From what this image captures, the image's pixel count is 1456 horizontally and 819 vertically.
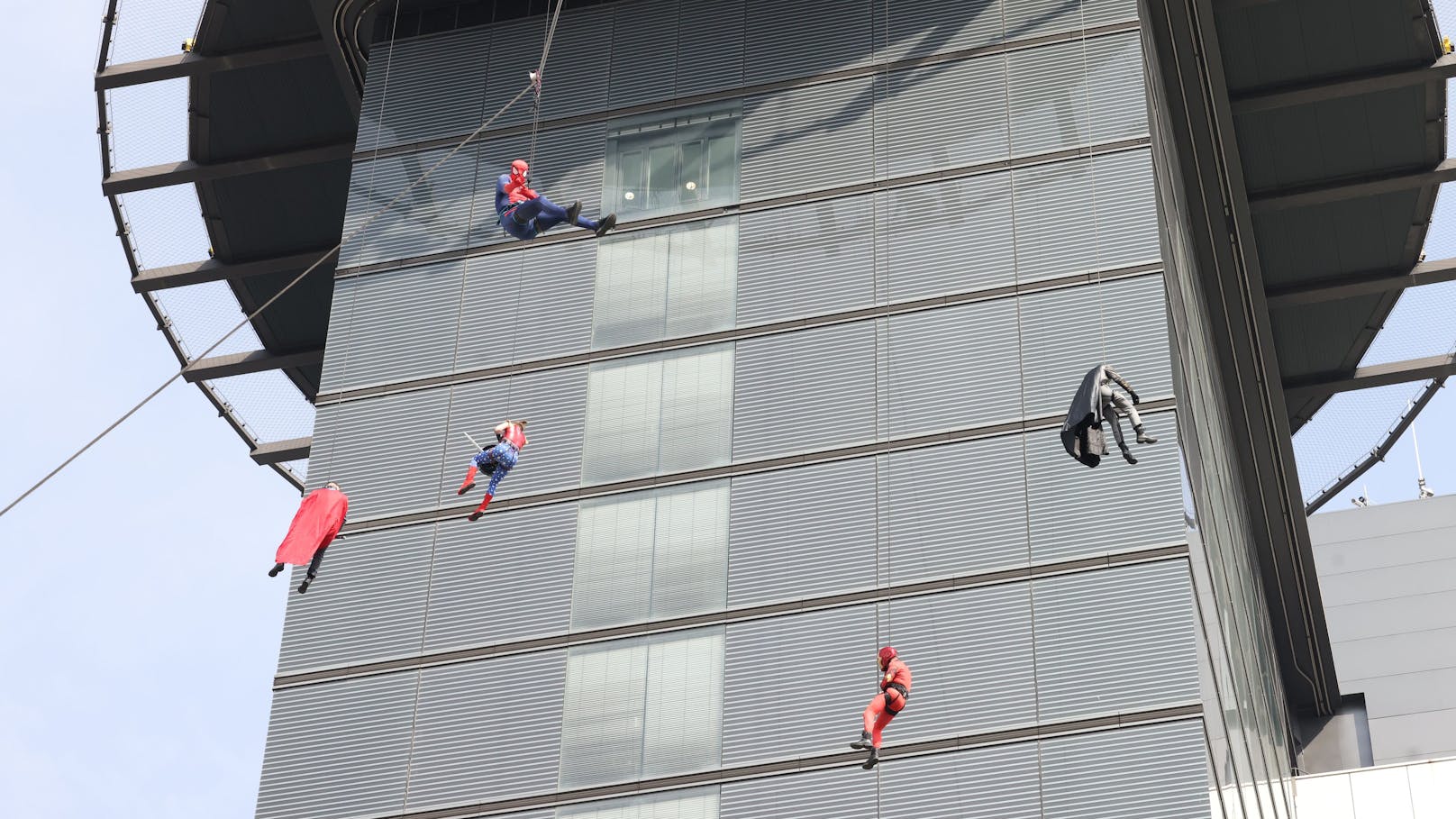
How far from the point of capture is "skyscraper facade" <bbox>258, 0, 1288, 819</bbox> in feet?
81.6

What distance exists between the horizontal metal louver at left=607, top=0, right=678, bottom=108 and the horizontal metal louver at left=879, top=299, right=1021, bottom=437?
6369 millimetres

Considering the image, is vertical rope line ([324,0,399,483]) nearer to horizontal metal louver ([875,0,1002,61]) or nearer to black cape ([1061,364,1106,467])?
horizontal metal louver ([875,0,1002,61])

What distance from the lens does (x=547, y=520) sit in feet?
91.7

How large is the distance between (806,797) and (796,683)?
61.8 inches

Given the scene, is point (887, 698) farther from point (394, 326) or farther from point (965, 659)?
point (394, 326)

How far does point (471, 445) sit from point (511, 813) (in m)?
5.84

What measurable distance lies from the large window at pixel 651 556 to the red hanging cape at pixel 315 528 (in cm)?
385

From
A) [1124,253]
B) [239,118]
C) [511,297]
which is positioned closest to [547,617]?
[511,297]

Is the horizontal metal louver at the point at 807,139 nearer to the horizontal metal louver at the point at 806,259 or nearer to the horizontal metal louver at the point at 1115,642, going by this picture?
the horizontal metal louver at the point at 806,259

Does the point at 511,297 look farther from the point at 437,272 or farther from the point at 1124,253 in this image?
the point at 1124,253

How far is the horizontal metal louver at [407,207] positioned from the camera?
31.4 meters

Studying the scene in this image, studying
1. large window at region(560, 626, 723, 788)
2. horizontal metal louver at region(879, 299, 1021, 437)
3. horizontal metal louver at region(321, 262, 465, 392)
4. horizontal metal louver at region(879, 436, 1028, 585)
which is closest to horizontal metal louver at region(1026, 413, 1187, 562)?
horizontal metal louver at region(879, 436, 1028, 585)

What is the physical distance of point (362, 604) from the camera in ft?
91.4

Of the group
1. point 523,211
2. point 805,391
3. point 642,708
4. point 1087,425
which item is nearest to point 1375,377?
point 805,391
